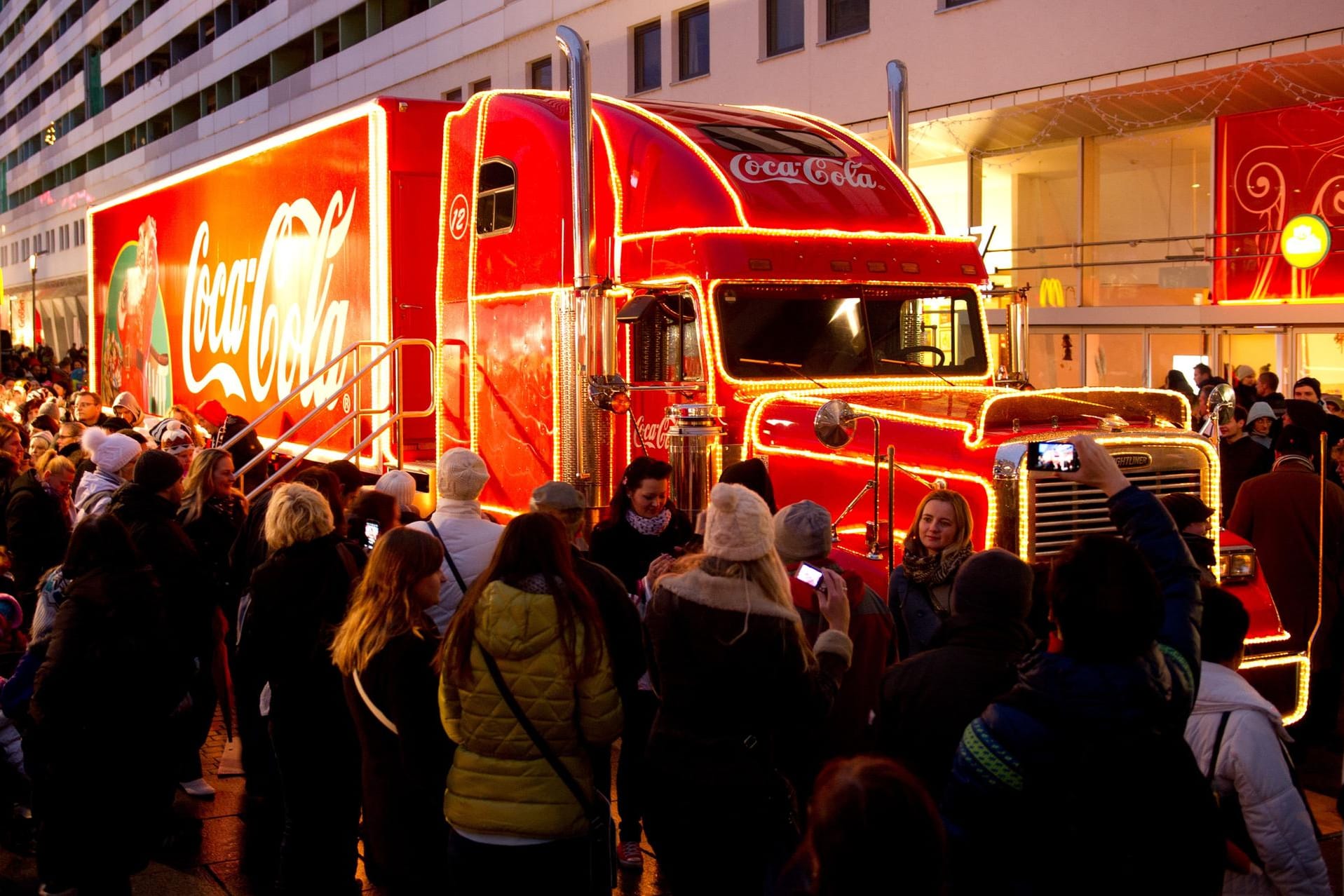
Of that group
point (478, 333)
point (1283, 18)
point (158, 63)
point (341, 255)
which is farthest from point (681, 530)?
point (158, 63)

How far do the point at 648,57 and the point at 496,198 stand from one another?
1627cm

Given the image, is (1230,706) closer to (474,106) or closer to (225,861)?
(225,861)

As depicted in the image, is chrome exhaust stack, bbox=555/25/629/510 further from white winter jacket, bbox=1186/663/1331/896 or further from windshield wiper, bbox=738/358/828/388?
white winter jacket, bbox=1186/663/1331/896

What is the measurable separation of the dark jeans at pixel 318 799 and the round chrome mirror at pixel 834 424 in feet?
8.46

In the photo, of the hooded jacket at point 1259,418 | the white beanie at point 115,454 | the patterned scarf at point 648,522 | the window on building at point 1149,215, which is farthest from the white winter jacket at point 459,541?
the window on building at point 1149,215

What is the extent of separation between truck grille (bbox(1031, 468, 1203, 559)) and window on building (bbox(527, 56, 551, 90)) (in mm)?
21261

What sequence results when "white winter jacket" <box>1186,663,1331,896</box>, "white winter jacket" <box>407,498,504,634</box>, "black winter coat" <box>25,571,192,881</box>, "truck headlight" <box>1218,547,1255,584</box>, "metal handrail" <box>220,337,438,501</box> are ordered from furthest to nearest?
"metal handrail" <box>220,337,438,501</box> → "truck headlight" <box>1218,547,1255,584</box> → "white winter jacket" <box>407,498,504,634</box> → "black winter coat" <box>25,571,192,881</box> → "white winter jacket" <box>1186,663,1331,896</box>

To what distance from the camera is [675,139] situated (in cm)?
837

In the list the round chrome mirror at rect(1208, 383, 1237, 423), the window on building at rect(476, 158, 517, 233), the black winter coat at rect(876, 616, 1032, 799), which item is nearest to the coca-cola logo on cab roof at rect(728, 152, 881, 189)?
the window on building at rect(476, 158, 517, 233)

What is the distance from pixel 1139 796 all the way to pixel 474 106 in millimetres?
7361

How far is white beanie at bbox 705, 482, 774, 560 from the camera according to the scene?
13.0 ft

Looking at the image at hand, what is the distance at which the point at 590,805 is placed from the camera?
4.10 meters

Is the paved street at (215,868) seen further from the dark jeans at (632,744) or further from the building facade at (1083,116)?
the building facade at (1083,116)

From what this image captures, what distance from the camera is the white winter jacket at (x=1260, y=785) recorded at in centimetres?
378
